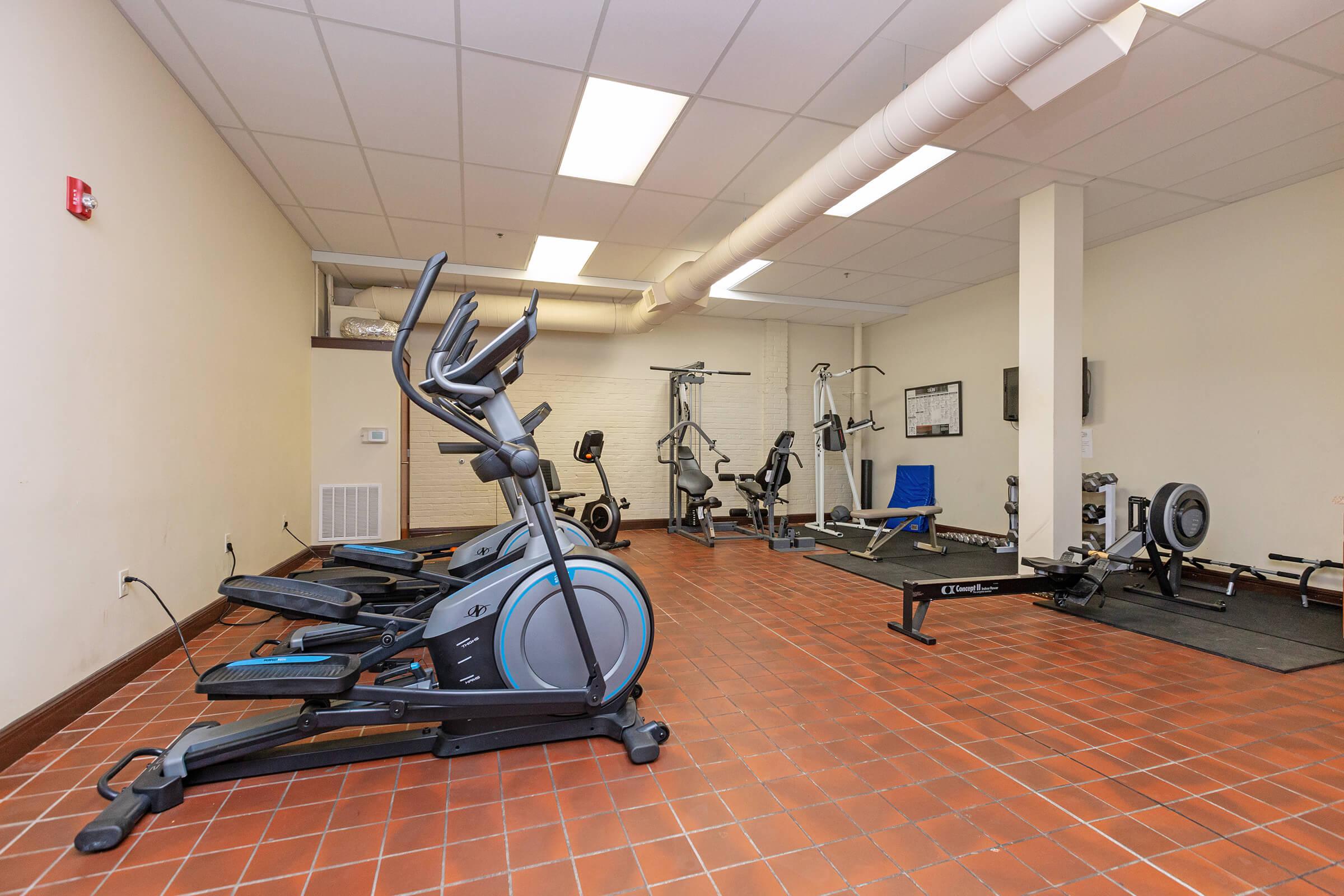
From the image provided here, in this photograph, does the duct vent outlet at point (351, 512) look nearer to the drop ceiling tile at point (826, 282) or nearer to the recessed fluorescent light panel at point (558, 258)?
the recessed fluorescent light panel at point (558, 258)

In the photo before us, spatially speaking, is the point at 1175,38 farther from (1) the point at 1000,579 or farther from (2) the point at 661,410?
(2) the point at 661,410

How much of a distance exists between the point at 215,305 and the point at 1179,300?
7150 mm

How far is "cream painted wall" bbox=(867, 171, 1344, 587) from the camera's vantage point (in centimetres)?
412

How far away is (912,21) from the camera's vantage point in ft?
8.93

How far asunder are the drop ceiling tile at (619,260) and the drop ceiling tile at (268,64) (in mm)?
2491

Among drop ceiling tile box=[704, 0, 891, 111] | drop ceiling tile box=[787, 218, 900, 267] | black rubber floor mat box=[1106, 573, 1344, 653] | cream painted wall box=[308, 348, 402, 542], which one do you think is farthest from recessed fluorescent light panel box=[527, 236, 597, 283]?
black rubber floor mat box=[1106, 573, 1344, 653]

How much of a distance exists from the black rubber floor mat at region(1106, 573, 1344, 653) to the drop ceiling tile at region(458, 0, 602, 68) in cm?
485

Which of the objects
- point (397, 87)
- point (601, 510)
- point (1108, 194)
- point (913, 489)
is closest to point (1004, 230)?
point (1108, 194)

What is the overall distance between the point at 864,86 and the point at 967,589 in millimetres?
2881

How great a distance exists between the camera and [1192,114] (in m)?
3.42

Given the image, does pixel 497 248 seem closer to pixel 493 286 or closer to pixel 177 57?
pixel 493 286

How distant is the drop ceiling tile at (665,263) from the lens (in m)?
5.89

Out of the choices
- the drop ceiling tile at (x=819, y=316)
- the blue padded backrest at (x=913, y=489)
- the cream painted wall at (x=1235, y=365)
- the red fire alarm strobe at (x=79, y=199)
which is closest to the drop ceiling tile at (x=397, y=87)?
the red fire alarm strobe at (x=79, y=199)

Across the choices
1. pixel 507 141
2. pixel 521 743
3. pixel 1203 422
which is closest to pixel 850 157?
pixel 507 141
